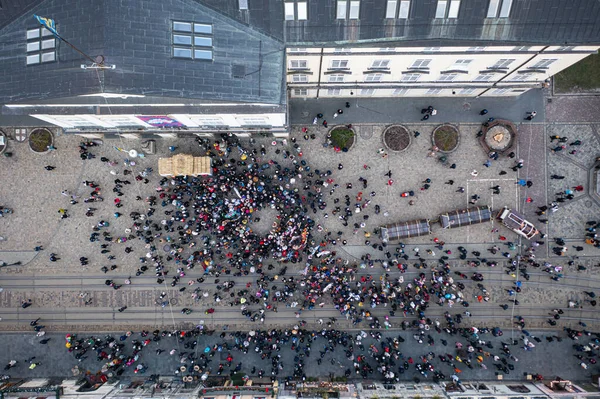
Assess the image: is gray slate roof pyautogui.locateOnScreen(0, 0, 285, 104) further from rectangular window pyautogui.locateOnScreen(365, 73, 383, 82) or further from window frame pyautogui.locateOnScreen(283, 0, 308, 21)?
rectangular window pyautogui.locateOnScreen(365, 73, 383, 82)

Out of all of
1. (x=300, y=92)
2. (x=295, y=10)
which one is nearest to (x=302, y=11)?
(x=295, y=10)

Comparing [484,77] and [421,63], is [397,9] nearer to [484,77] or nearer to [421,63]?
[421,63]

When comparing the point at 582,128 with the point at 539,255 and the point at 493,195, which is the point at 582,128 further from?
the point at 539,255

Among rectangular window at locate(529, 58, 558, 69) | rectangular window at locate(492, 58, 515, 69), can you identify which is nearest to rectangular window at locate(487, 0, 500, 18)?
rectangular window at locate(492, 58, 515, 69)

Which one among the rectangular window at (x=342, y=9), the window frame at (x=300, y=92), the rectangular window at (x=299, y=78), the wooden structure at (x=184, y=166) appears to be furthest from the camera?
the window frame at (x=300, y=92)

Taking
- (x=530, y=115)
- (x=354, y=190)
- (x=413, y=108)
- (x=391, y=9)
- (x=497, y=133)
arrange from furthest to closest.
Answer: (x=413, y=108)
(x=354, y=190)
(x=497, y=133)
(x=530, y=115)
(x=391, y=9)

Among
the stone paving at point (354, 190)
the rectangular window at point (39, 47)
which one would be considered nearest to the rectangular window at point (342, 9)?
the stone paving at point (354, 190)

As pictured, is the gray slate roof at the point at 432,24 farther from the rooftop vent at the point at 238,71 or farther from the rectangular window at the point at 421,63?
the rooftop vent at the point at 238,71
